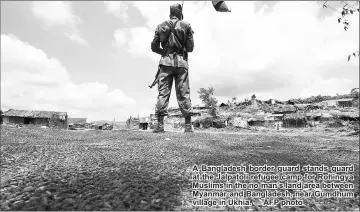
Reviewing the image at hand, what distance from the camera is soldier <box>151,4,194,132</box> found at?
6.55m

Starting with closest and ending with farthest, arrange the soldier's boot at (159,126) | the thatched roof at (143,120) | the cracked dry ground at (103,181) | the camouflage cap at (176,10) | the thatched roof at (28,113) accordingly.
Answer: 1. the cracked dry ground at (103,181)
2. the soldier's boot at (159,126)
3. the camouflage cap at (176,10)
4. the thatched roof at (28,113)
5. the thatched roof at (143,120)

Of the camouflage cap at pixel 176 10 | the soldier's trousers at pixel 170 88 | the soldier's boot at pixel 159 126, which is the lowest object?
the soldier's boot at pixel 159 126

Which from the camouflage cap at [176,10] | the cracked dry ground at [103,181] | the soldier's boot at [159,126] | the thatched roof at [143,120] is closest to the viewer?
the cracked dry ground at [103,181]

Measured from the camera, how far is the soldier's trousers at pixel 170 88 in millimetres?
6543

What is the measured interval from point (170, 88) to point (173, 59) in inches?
34.0

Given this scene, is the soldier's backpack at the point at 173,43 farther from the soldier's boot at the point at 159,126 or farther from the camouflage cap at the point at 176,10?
the soldier's boot at the point at 159,126

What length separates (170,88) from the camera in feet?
22.5

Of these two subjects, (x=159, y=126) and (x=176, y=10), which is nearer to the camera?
(x=159, y=126)

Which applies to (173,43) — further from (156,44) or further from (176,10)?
(176,10)

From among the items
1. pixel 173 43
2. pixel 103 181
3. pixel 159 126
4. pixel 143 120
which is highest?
pixel 173 43

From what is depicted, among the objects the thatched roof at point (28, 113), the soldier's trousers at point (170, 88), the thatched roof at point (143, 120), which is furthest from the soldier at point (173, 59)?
the thatched roof at point (28, 113)

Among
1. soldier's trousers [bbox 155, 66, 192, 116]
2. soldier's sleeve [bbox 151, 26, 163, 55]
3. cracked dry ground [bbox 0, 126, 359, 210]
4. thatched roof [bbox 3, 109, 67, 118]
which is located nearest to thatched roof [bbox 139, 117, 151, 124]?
thatched roof [bbox 3, 109, 67, 118]

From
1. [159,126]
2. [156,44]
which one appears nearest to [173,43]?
[156,44]

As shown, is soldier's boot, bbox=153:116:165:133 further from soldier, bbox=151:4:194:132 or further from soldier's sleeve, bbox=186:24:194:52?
soldier's sleeve, bbox=186:24:194:52
